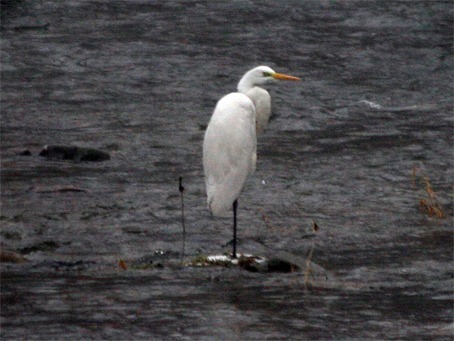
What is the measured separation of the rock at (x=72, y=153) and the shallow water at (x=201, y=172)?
0.47 ft

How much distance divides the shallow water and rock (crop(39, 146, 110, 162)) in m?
0.14

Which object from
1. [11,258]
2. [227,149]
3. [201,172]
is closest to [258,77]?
[227,149]

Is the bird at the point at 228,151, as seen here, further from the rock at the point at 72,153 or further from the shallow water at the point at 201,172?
the rock at the point at 72,153

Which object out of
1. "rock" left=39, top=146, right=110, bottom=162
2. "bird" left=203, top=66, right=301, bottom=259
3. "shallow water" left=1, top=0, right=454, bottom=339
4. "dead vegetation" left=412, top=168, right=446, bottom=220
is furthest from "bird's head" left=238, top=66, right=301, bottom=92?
"rock" left=39, top=146, right=110, bottom=162

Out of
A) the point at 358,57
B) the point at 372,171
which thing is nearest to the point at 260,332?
the point at 372,171

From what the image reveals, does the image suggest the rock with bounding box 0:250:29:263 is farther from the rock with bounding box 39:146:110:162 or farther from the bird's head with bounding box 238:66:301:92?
the rock with bounding box 39:146:110:162

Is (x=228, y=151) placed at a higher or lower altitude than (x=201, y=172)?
higher

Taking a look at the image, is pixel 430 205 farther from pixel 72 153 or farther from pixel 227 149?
pixel 72 153

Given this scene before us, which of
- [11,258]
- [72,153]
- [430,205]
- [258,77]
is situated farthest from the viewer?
[72,153]

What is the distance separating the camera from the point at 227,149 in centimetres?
739

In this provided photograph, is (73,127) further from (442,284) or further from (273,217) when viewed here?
(442,284)

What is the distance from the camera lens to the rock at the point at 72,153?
417 inches

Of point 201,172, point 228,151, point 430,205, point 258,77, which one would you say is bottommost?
point 201,172

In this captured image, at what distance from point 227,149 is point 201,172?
9.47 feet
